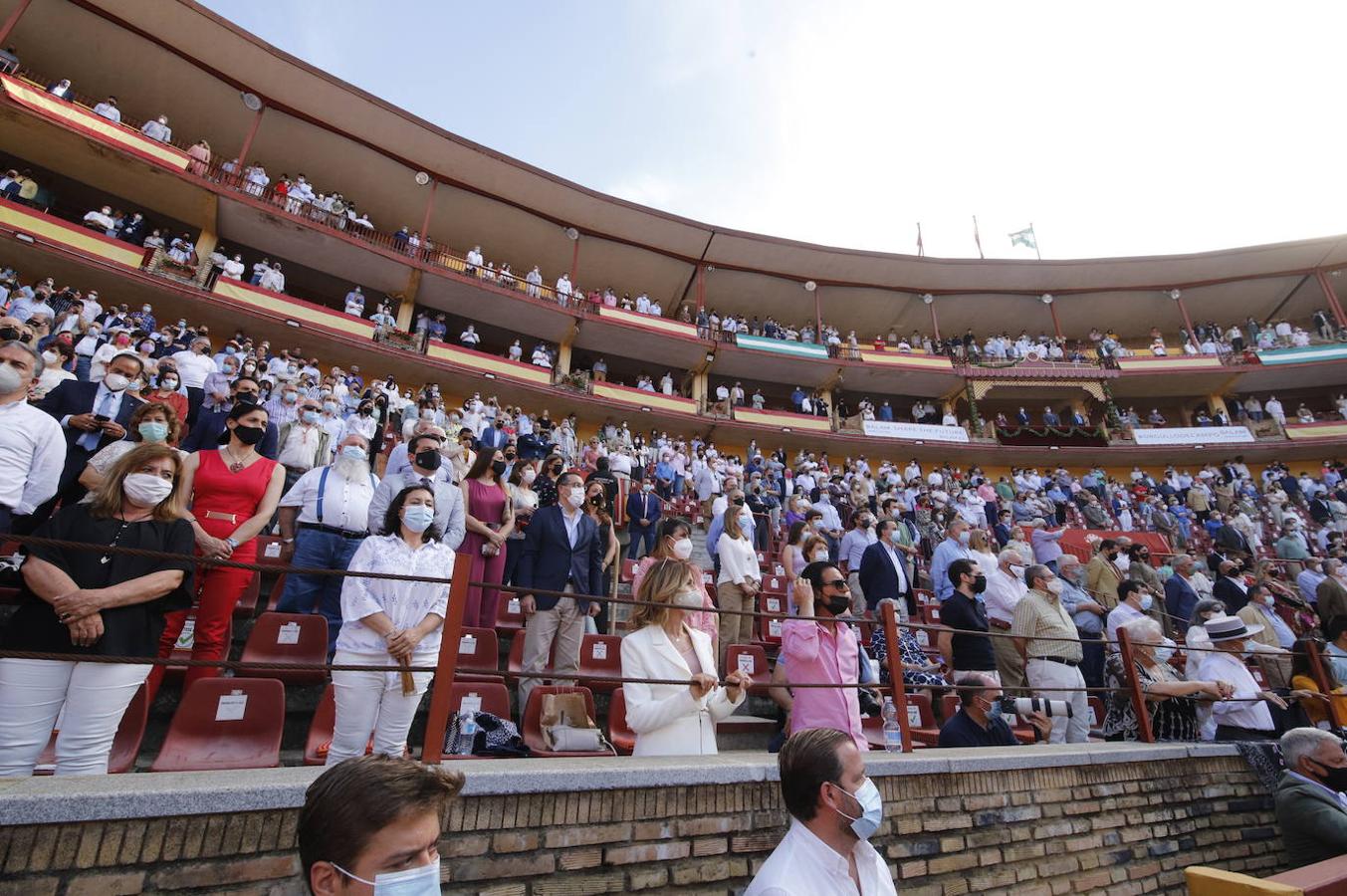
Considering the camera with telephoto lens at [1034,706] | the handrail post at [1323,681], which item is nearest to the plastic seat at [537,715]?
the camera with telephoto lens at [1034,706]

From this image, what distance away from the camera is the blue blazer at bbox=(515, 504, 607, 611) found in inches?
187

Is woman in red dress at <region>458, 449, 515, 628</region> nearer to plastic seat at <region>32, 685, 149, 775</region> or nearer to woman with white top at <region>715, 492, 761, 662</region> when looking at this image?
woman with white top at <region>715, 492, 761, 662</region>

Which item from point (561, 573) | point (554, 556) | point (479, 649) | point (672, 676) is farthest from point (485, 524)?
point (672, 676)

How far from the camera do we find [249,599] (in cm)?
445

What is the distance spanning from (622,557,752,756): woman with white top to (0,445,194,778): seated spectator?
1.79 meters

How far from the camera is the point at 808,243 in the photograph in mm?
21359

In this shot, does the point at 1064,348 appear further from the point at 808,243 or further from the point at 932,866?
the point at 932,866

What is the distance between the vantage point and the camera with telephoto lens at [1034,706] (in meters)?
4.35

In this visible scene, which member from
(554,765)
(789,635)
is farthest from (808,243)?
(554,765)

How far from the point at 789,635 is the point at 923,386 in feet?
73.2

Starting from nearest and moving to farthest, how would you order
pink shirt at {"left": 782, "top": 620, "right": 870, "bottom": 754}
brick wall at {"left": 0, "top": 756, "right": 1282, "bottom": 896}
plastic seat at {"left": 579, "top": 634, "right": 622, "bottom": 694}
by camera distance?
brick wall at {"left": 0, "top": 756, "right": 1282, "bottom": 896}
pink shirt at {"left": 782, "top": 620, "right": 870, "bottom": 754}
plastic seat at {"left": 579, "top": 634, "right": 622, "bottom": 694}

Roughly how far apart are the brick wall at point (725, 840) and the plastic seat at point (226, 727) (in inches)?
39.9

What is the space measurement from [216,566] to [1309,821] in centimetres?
596

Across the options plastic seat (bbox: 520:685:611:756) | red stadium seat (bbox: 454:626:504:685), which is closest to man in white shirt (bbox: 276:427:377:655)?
red stadium seat (bbox: 454:626:504:685)
